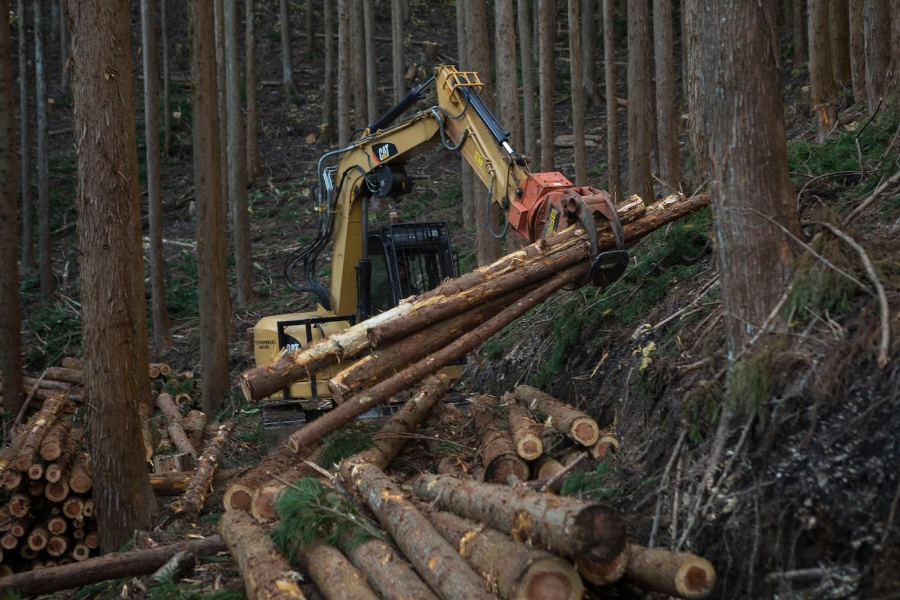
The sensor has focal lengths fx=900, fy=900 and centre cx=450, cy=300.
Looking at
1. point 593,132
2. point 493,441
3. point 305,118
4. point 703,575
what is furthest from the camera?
point 305,118

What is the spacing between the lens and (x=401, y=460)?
796 centimetres

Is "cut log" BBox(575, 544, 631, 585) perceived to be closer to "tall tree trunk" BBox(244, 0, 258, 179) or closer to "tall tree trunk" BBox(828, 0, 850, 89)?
"tall tree trunk" BBox(828, 0, 850, 89)

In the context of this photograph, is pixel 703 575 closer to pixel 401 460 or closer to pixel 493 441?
pixel 493 441

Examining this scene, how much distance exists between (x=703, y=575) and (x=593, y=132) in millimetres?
20177

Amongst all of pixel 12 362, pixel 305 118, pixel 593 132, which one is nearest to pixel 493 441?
pixel 12 362

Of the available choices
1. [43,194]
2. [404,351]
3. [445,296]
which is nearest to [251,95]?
[43,194]

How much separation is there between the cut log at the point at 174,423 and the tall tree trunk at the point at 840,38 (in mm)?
10182

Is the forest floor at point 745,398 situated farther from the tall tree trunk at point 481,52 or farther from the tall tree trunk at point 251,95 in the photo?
the tall tree trunk at point 251,95

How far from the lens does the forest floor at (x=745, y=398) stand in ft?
14.6

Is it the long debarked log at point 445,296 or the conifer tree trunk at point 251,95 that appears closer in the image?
the long debarked log at point 445,296

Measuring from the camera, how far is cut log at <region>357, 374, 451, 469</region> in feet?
24.8

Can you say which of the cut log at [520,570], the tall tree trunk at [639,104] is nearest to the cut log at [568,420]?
the cut log at [520,570]

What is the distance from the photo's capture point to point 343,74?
65.6 feet

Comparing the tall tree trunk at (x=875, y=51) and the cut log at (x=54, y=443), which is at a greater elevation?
the tall tree trunk at (x=875, y=51)
